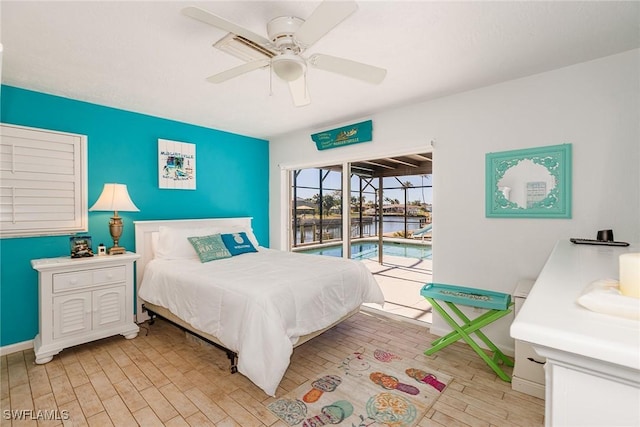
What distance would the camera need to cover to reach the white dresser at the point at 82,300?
2551mm

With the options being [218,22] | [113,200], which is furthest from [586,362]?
[113,200]

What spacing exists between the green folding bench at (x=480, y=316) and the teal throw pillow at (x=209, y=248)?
7.08 feet

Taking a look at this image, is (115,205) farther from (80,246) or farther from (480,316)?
(480,316)

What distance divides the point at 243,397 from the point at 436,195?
8.22 feet

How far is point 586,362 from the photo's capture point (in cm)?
45

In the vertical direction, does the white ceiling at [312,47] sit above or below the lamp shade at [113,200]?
A: above

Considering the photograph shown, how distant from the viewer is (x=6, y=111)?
2691 millimetres

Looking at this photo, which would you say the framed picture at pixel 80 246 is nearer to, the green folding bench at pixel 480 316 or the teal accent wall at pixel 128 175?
the teal accent wall at pixel 128 175

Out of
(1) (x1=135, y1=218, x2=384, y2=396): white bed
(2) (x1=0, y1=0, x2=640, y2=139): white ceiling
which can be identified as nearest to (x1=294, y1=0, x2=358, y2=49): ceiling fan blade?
(2) (x1=0, y1=0, x2=640, y2=139): white ceiling

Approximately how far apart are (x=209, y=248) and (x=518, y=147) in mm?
3184

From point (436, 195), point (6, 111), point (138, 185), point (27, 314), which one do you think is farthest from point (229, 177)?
point (436, 195)

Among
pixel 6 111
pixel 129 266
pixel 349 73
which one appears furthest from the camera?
pixel 129 266

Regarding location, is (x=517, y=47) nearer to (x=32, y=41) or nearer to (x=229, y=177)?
(x=32, y=41)

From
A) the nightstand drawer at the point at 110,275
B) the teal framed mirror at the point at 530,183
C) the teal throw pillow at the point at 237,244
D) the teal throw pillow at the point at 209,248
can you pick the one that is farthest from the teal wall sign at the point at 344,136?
the nightstand drawer at the point at 110,275
